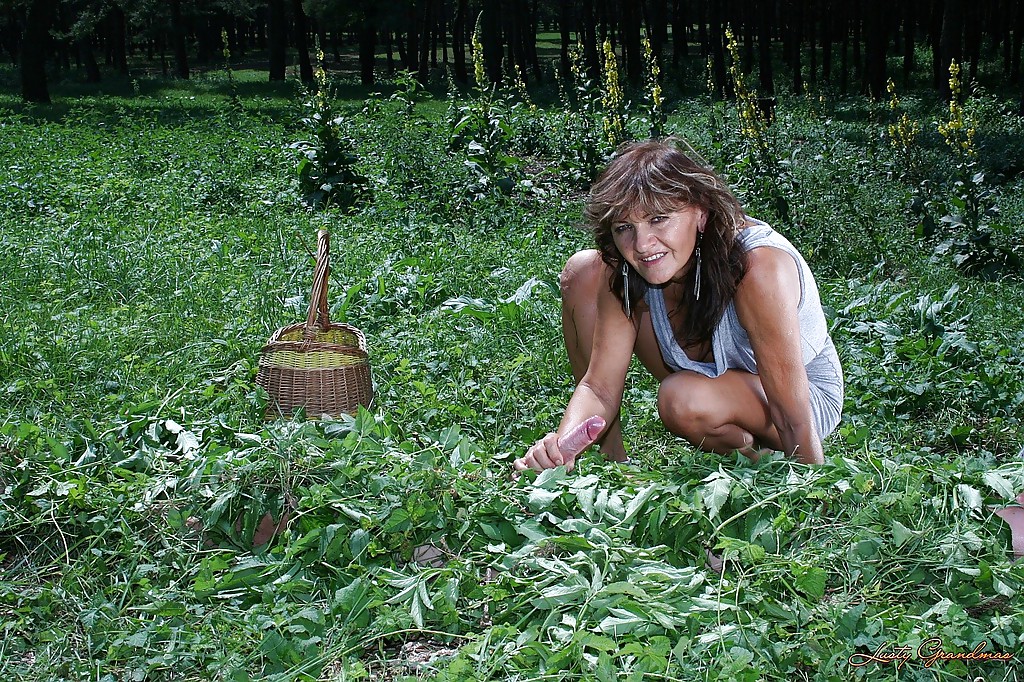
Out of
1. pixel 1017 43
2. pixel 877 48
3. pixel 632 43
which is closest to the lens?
pixel 877 48

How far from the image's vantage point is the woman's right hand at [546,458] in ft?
10.5

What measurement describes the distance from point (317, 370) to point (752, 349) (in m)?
1.65

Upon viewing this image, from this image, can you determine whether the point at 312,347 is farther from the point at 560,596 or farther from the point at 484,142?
the point at 484,142

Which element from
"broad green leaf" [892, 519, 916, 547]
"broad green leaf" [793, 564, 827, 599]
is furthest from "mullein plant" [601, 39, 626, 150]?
"broad green leaf" [793, 564, 827, 599]

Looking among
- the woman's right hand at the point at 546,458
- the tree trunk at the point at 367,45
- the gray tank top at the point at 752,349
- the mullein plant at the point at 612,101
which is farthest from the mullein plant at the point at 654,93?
the tree trunk at the point at 367,45

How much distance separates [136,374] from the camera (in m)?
4.74

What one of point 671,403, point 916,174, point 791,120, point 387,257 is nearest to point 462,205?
point 387,257

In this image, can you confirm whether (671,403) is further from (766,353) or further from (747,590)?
(747,590)

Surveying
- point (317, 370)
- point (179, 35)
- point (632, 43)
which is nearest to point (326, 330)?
point (317, 370)

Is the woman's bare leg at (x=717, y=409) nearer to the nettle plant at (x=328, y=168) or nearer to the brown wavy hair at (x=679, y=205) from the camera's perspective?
the brown wavy hair at (x=679, y=205)

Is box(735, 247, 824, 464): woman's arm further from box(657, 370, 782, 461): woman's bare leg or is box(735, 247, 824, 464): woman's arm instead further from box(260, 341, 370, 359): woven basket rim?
box(260, 341, 370, 359): woven basket rim

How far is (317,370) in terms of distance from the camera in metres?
3.89

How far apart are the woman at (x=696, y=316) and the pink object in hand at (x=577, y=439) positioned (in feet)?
0.09

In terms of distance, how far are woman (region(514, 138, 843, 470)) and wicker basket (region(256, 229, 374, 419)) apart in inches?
36.7
